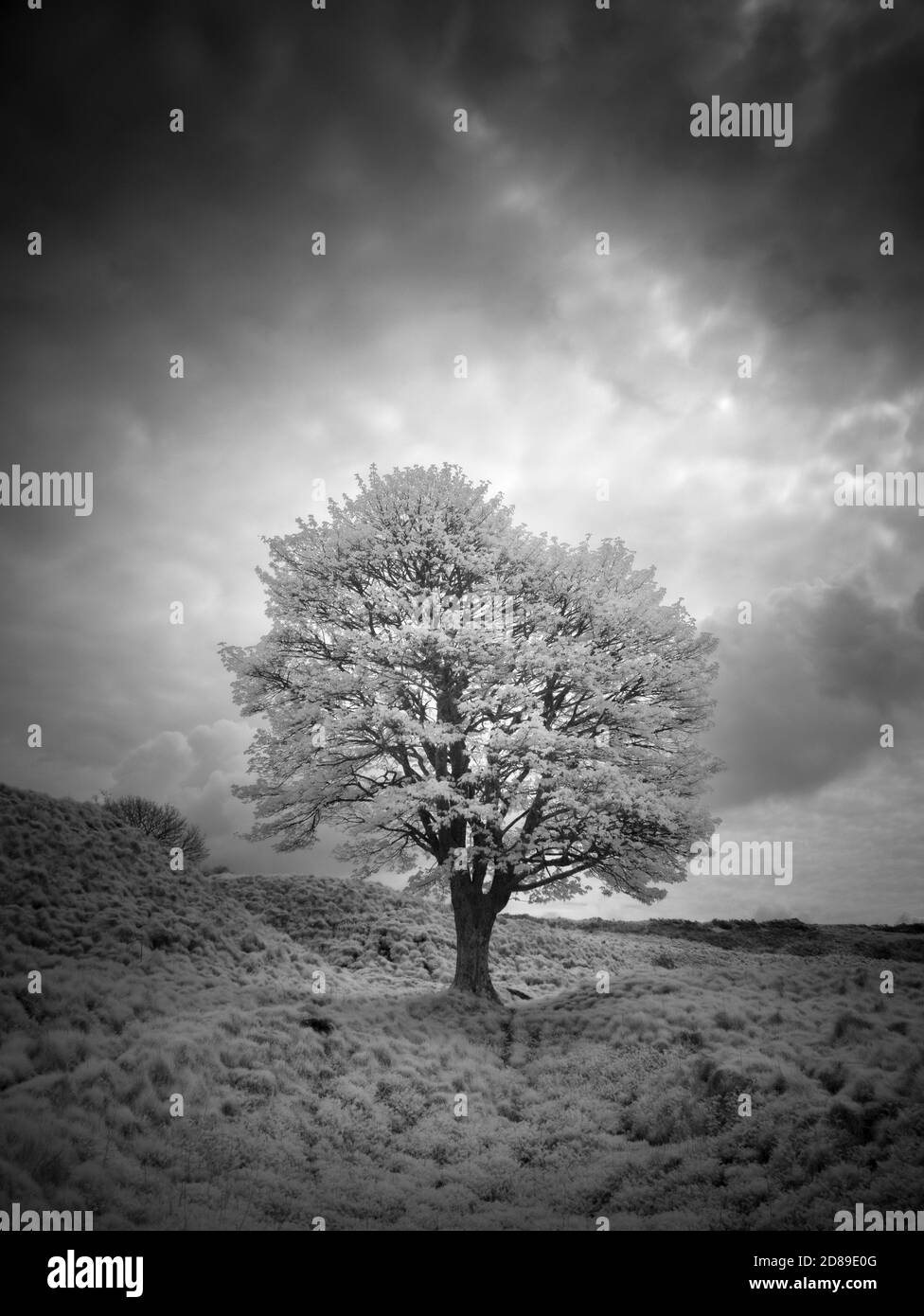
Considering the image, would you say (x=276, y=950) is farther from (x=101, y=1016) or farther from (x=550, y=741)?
(x=550, y=741)

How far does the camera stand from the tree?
38.6m

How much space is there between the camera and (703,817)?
55.8ft

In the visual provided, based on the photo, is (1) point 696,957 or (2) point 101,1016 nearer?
(2) point 101,1016

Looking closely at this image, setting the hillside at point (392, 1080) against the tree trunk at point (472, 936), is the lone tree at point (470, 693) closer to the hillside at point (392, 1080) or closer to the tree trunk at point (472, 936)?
the tree trunk at point (472, 936)

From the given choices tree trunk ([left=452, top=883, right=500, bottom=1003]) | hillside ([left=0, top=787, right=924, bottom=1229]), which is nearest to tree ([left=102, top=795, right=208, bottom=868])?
hillside ([left=0, top=787, right=924, bottom=1229])

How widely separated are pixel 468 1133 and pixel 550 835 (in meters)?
7.07

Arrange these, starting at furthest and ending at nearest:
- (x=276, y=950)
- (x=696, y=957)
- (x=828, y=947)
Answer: (x=828, y=947), (x=696, y=957), (x=276, y=950)

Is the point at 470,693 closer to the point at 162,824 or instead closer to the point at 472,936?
the point at 472,936

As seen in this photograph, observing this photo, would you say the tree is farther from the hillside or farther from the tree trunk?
the tree trunk

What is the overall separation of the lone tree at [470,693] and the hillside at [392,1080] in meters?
3.82

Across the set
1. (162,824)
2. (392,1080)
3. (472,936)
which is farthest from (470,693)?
(162,824)
